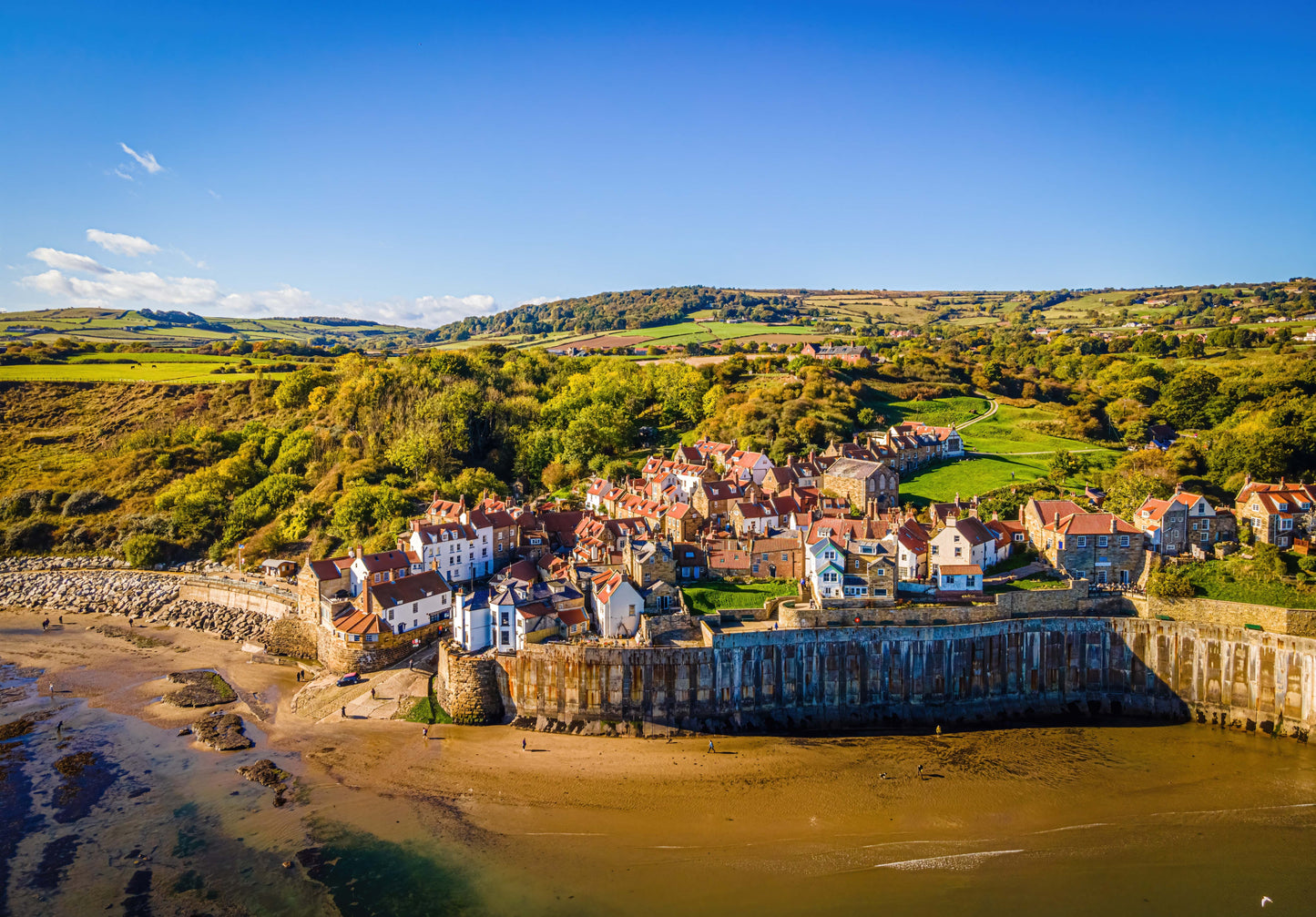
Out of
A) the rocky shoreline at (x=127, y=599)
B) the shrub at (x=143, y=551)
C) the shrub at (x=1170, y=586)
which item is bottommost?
the rocky shoreline at (x=127, y=599)

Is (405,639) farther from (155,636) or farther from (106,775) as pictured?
(155,636)

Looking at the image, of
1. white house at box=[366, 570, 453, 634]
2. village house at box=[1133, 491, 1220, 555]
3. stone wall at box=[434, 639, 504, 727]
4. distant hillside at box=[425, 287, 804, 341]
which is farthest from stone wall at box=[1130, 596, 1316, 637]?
distant hillside at box=[425, 287, 804, 341]

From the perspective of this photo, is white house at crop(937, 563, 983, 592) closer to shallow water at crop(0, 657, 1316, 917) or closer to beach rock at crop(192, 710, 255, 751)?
shallow water at crop(0, 657, 1316, 917)

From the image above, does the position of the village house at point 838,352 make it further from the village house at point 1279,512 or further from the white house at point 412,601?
the white house at point 412,601

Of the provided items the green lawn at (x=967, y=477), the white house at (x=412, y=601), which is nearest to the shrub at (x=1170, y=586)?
the green lawn at (x=967, y=477)

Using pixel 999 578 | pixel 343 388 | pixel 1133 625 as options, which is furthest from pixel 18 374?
pixel 1133 625

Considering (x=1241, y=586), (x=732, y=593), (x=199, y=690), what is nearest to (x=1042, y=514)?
(x=1241, y=586)
